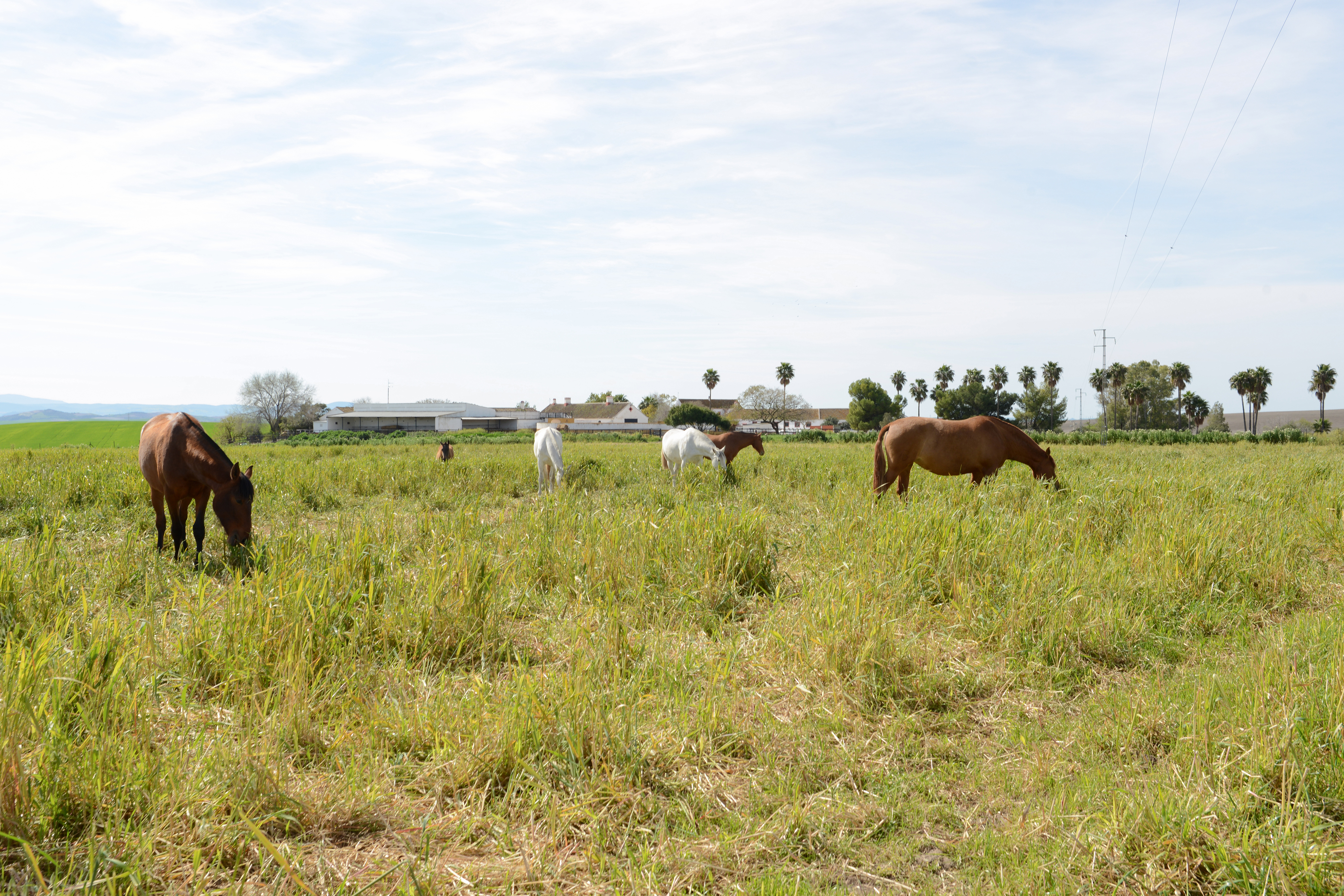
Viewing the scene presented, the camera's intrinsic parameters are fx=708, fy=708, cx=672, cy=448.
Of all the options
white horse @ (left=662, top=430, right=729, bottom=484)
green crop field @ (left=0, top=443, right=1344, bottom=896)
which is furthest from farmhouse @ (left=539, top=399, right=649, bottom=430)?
green crop field @ (left=0, top=443, right=1344, bottom=896)

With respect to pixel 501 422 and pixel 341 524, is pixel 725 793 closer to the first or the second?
pixel 341 524

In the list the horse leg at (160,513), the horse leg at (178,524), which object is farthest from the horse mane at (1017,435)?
the horse leg at (160,513)

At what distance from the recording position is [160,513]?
880 centimetres

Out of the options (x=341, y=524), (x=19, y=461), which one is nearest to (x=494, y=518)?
(x=341, y=524)

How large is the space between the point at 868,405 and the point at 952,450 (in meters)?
77.2

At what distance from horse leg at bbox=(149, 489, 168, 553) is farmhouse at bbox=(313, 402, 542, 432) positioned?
7978cm

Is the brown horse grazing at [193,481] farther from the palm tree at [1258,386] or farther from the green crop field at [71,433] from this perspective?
the palm tree at [1258,386]

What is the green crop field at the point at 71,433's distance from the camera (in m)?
55.1

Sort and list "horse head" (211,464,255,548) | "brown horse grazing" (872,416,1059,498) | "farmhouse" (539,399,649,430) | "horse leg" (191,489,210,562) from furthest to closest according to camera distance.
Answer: "farmhouse" (539,399,649,430) → "brown horse grazing" (872,416,1059,498) → "horse leg" (191,489,210,562) → "horse head" (211,464,255,548)

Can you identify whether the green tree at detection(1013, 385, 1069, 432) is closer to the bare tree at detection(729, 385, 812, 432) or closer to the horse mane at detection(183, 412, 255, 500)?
the bare tree at detection(729, 385, 812, 432)

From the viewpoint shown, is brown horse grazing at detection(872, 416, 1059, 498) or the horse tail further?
brown horse grazing at detection(872, 416, 1059, 498)

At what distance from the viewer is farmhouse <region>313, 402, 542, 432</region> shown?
94.4m

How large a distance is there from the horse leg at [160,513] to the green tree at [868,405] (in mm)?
81825

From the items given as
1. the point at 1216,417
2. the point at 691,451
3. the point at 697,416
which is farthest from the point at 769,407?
the point at 691,451
